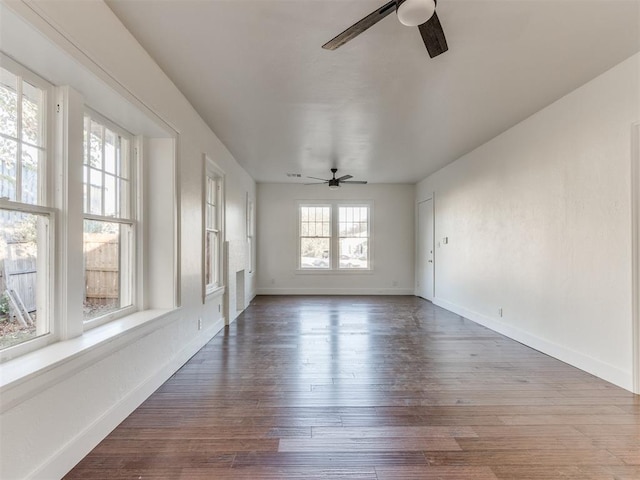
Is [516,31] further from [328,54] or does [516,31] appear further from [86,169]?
[86,169]

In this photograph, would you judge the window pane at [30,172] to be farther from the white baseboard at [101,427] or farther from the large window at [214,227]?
the large window at [214,227]

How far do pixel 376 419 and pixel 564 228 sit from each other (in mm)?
2740

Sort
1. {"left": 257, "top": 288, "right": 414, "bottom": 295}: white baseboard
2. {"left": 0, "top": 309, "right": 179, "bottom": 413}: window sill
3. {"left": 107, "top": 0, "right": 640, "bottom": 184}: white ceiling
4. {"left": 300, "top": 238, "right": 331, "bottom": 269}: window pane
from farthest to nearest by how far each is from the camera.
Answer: {"left": 300, "top": 238, "right": 331, "bottom": 269}: window pane → {"left": 257, "top": 288, "right": 414, "bottom": 295}: white baseboard → {"left": 107, "top": 0, "right": 640, "bottom": 184}: white ceiling → {"left": 0, "top": 309, "right": 179, "bottom": 413}: window sill

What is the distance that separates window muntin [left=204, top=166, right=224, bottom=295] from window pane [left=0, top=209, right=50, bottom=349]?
8.01 ft

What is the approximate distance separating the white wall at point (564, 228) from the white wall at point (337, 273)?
2.87 metres

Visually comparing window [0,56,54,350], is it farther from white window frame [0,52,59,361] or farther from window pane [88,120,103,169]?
window pane [88,120,103,169]

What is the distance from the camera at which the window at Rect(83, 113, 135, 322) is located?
2221 millimetres

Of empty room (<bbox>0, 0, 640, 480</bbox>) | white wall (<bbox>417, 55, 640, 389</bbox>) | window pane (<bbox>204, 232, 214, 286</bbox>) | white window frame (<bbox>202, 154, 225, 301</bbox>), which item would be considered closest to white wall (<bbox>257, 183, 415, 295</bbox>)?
white wall (<bbox>417, 55, 640, 389</bbox>)

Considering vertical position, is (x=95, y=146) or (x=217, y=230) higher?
(x=95, y=146)

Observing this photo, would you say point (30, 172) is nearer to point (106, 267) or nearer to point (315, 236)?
point (106, 267)

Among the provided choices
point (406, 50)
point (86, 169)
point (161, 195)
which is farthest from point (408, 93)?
point (86, 169)

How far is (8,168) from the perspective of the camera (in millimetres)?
1604

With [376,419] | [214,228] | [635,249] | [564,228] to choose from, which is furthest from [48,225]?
[564,228]

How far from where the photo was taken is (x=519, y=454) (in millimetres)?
1867
